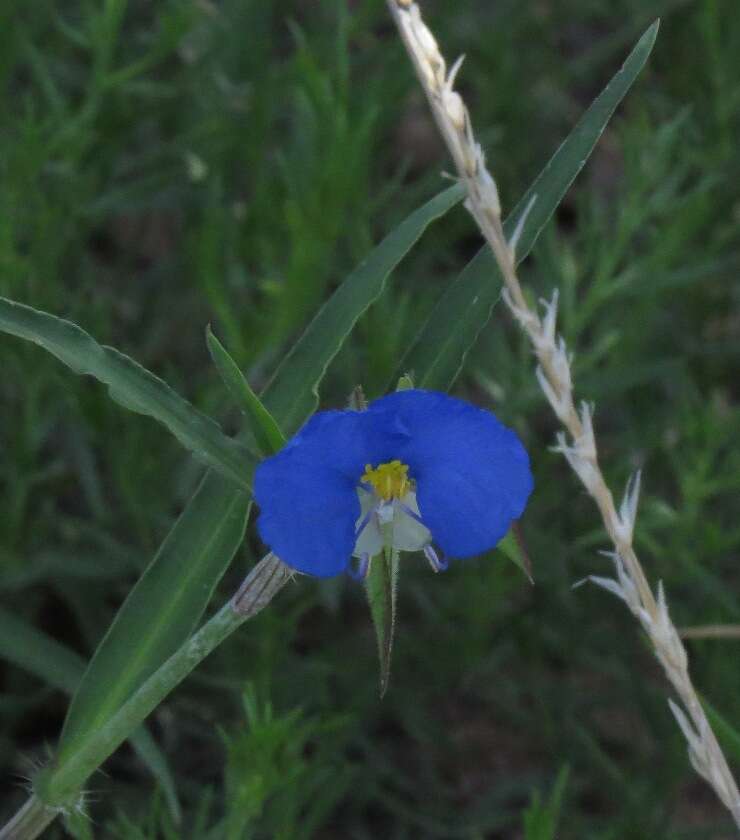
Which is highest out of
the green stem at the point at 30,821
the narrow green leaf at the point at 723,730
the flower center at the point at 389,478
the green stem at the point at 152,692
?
the flower center at the point at 389,478

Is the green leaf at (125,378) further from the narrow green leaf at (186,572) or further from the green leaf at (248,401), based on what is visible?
the narrow green leaf at (186,572)

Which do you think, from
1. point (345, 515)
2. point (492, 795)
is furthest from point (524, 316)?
point (492, 795)

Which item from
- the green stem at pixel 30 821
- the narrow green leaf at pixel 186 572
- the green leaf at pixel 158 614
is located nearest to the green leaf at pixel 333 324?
the narrow green leaf at pixel 186 572

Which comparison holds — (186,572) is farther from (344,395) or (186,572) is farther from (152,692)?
(344,395)

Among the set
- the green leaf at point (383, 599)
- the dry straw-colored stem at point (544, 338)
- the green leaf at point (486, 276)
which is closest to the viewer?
the dry straw-colored stem at point (544, 338)

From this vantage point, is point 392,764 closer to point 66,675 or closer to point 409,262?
point 66,675

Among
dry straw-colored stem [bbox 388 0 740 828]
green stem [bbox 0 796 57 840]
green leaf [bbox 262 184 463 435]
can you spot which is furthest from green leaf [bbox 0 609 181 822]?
dry straw-colored stem [bbox 388 0 740 828]
